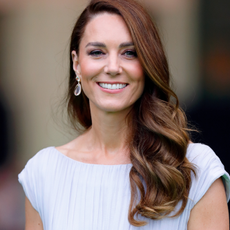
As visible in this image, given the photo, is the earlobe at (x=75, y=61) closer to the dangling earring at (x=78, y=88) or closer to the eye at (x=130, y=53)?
the dangling earring at (x=78, y=88)

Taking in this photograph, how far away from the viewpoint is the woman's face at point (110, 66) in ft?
6.93

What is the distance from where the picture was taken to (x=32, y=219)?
97.4 inches

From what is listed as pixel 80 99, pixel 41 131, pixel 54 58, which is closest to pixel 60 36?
pixel 54 58

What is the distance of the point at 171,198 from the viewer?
203 cm

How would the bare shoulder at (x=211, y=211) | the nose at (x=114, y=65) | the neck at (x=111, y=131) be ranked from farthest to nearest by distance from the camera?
the neck at (x=111, y=131)
the nose at (x=114, y=65)
the bare shoulder at (x=211, y=211)

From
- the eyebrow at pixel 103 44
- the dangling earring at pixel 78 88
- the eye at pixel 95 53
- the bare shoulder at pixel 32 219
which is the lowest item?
the bare shoulder at pixel 32 219

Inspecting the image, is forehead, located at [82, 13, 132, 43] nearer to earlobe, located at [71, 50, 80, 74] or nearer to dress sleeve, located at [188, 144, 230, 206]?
earlobe, located at [71, 50, 80, 74]

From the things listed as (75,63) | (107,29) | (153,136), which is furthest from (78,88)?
(153,136)

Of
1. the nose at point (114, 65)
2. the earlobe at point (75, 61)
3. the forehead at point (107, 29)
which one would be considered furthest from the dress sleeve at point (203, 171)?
the earlobe at point (75, 61)

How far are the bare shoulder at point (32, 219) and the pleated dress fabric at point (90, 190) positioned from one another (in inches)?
2.4

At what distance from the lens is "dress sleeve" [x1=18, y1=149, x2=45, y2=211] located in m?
2.41

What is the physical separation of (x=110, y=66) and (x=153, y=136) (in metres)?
0.43

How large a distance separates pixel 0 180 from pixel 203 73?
2275 millimetres

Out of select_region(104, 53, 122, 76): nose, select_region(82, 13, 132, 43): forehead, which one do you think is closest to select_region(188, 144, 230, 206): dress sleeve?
select_region(104, 53, 122, 76): nose
